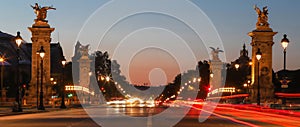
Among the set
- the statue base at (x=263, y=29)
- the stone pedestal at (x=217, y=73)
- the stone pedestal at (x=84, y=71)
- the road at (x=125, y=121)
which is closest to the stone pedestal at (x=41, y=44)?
the statue base at (x=263, y=29)

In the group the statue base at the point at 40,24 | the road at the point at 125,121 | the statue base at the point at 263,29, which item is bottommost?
the road at the point at 125,121

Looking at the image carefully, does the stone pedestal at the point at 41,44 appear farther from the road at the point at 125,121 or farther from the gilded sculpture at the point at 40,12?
the road at the point at 125,121

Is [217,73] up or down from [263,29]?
down

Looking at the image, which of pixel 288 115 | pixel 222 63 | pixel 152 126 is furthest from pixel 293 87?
pixel 152 126

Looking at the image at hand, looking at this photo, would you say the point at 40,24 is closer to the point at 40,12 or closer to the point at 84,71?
the point at 40,12

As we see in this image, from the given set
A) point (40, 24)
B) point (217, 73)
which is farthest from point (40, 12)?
point (217, 73)

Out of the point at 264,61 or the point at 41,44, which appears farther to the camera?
the point at 41,44

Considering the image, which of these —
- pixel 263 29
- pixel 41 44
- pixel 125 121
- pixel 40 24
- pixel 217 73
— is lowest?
pixel 125 121

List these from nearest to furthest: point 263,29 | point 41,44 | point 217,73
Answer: point 263,29 < point 41,44 < point 217,73

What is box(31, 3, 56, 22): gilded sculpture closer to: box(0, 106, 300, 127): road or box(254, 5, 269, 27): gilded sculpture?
box(254, 5, 269, 27): gilded sculpture

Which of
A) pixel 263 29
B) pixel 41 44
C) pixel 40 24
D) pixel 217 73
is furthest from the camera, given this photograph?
pixel 217 73

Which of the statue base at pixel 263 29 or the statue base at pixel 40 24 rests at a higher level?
the statue base at pixel 40 24

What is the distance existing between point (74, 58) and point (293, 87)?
74899 millimetres

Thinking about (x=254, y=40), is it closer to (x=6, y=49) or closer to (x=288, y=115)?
(x=288, y=115)
